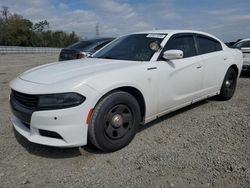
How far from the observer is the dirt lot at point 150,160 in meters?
A: 2.85

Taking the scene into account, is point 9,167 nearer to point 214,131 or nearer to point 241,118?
point 214,131

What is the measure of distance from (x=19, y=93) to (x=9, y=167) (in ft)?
2.93

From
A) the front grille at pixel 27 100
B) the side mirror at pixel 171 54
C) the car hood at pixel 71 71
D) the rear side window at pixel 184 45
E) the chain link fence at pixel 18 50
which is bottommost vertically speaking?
the chain link fence at pixel 18 50

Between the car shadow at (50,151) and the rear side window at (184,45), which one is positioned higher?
the rear side window at (184,45)

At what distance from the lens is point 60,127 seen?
3023 millimetres

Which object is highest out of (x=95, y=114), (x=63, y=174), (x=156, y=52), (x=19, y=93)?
(x=156, y=52)

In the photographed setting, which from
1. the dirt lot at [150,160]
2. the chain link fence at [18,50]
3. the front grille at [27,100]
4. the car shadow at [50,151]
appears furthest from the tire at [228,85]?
A: the chain link fence at [18,50]

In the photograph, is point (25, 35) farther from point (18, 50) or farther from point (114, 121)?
point (114, 121)

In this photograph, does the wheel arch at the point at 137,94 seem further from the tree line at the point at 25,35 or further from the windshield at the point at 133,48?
the tree line at the point at 25,35

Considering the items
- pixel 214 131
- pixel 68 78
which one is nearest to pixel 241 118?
pixel 214 131

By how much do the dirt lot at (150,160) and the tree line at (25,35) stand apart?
55.7 meters

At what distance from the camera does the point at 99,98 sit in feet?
10.5

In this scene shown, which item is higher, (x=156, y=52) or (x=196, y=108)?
(x=156, y=52)

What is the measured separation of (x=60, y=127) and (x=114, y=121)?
719 millimetres
